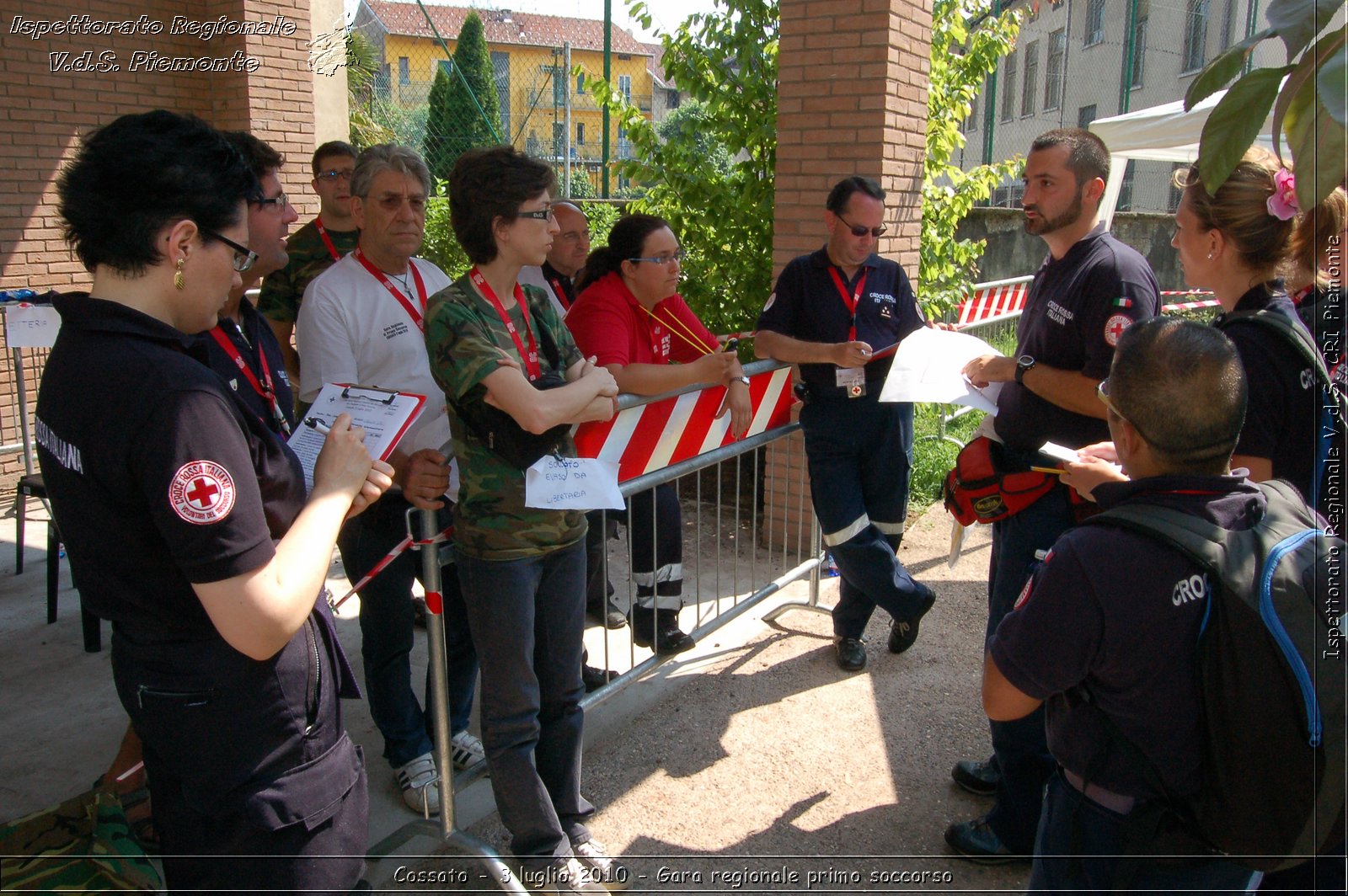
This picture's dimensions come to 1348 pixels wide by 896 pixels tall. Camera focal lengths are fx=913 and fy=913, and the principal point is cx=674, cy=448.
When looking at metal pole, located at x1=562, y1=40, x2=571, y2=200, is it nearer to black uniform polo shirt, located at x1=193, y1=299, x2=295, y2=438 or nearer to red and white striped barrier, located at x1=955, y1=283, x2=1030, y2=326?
red and white striped barrier, located at x1=955, y1=283, x2=1030, y2=326

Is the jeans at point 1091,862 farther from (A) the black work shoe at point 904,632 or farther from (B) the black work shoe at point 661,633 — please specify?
(A) the black work shoe at point 904,632

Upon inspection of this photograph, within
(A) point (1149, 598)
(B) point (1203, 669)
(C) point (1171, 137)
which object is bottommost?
(B) point (1203, 669)

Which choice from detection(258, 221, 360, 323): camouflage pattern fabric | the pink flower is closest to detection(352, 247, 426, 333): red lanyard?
detection(258, 221, 360, 323): camouflage pattern fabric

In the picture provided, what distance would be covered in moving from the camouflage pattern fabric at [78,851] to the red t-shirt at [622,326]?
6.86 feet

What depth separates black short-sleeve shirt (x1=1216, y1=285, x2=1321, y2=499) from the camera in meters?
2.20

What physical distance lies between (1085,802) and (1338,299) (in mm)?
1483

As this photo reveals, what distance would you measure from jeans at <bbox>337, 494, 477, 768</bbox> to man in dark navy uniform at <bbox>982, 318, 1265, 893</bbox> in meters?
2.03

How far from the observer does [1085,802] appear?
6.29ft

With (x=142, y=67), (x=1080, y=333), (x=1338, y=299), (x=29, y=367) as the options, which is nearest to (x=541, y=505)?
(x=1080, y=333)

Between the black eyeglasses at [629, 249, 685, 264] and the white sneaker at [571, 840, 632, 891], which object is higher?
the black eyeglasses at [629, 249, 685, 264]

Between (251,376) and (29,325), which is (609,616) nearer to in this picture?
(251,376)

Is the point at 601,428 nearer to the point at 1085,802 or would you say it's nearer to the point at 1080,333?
the point at 1080,333

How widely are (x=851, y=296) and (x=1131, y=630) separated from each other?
9.00ft

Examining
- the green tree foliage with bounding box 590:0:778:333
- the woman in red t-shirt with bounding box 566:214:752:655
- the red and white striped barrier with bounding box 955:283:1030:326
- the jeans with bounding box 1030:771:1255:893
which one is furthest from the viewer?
the red and white striped barrier with bounding box 955:283:1030:326
